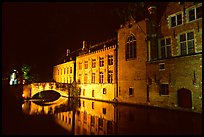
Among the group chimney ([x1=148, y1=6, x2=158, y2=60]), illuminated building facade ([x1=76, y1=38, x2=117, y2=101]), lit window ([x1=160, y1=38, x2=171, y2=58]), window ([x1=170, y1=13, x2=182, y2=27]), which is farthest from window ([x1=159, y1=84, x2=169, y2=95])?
illuminated building facade ([x1=76, y1=38, x2=117, y2=101])

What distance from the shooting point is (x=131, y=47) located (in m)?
25.0

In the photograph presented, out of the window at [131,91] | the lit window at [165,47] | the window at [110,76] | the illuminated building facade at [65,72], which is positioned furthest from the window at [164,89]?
the illuminated building facade at [65,72]

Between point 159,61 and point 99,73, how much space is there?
42.5ft

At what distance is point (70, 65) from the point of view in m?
42.2

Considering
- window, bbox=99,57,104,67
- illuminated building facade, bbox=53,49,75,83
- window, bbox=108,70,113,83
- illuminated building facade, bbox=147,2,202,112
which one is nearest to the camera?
illuminated building facade, bbox=147,2,202,112

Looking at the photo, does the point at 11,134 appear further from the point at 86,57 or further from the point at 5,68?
the point at 86,57

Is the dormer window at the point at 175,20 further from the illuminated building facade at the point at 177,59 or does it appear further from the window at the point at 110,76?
the window at the point at 110,76

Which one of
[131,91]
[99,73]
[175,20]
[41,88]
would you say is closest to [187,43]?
[175,20]

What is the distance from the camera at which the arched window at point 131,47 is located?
80.7ft

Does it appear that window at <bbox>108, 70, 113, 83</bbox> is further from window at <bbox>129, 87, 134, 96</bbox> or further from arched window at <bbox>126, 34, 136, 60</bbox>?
window at <bbox>129, 87, 134, 96</bbox>

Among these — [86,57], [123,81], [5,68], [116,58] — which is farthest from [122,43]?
[5,68]

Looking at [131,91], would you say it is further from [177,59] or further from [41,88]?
[41,88]

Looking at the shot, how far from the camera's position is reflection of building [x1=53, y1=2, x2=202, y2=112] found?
17.6m

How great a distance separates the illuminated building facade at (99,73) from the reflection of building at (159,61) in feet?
0.46
